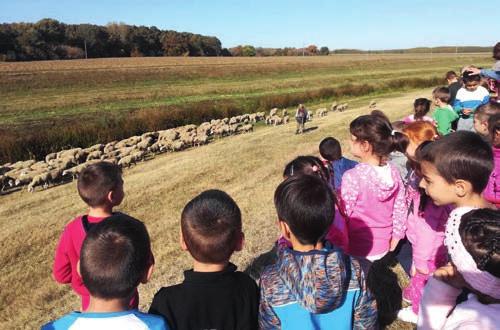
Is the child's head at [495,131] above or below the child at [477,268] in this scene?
above

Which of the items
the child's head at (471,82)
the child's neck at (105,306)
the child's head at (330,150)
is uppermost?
the child's head at (471,82)

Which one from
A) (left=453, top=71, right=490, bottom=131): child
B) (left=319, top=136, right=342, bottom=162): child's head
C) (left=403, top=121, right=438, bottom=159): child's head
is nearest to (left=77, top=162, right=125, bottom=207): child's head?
(left=319, top=136, right=342, bottom=162): child's head

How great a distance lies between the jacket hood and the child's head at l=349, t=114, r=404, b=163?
72.0 inches

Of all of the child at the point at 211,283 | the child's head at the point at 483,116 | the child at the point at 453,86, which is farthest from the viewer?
the child at the point at 453,86

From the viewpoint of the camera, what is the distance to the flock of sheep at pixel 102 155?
12.5 meters

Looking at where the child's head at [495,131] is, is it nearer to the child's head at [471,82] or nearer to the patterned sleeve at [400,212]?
the patterned sleeve at [400,212]

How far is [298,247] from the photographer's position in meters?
2.52

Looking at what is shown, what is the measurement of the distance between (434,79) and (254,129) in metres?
28.2

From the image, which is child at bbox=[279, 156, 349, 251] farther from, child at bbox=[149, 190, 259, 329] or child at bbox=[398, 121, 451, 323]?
child at bbox=[149, 190, 259, 329]

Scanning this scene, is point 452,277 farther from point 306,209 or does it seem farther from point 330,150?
point 330,150

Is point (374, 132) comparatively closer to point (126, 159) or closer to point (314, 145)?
point (314, 145)

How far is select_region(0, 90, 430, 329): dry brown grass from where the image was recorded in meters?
5.89

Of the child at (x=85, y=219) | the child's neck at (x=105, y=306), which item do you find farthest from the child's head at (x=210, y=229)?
the child at (x=85, y=219)

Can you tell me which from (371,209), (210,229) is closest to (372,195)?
(371,209)
